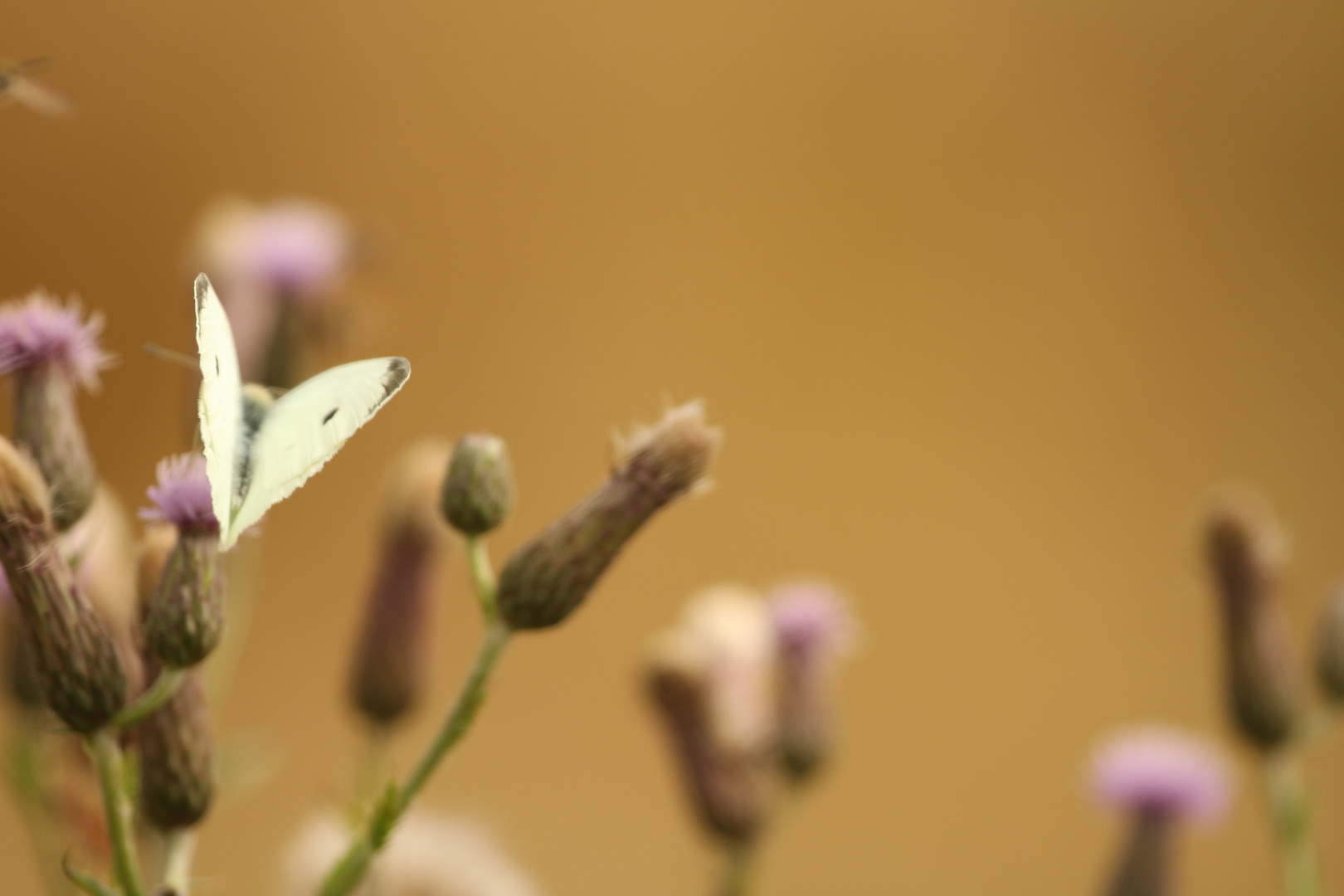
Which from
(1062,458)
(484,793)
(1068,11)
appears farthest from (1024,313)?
(484,793)

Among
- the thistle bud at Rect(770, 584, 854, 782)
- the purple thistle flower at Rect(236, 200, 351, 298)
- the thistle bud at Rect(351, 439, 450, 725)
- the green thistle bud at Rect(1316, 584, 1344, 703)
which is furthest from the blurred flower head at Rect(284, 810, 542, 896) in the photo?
the green thistle bud at Rect(1316, 584, 1344, 703)

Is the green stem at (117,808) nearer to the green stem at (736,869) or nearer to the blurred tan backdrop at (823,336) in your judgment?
the green stem at (736,869)

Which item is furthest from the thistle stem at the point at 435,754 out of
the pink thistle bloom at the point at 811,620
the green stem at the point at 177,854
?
the pink thistle bloom at the point at 811,620

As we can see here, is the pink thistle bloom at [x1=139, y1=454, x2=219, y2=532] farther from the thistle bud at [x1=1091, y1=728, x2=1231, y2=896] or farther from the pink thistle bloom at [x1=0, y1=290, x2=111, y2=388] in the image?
the thistle bud at [x1=1091, y1=728, x2=1231, y2=896]

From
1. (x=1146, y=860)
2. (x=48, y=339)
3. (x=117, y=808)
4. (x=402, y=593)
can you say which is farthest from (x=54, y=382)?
(x=1146, y=860)

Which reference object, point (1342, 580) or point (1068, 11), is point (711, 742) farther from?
point (1068, 11)

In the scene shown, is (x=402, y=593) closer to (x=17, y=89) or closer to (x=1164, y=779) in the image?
(x=17, y=89)
